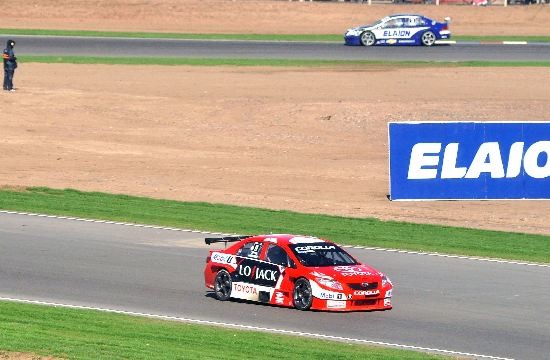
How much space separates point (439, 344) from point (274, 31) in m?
58.3

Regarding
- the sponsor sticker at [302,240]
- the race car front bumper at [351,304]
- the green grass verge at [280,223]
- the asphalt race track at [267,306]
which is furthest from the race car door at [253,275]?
the green grass verge at [280,223]

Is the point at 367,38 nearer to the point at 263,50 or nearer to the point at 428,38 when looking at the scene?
the point at 428,38

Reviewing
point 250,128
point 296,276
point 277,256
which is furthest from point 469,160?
point 250,128

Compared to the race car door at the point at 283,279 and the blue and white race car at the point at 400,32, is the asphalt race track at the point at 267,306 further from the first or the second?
the blue and white race car at the point at 400,32

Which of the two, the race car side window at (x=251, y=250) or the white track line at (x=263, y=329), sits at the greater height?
the race car side window at (x=251, y=250)

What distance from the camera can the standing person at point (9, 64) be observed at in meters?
50.2

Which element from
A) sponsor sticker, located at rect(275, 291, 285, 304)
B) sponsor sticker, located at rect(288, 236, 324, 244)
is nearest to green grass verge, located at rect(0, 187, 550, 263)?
sponsor sticker, located at rect(288, 236, 324, 244)

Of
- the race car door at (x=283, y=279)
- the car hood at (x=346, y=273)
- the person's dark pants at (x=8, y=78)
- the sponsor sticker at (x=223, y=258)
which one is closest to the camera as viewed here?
the car hood at (x=346, y=273)

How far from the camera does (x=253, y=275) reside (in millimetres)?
23312

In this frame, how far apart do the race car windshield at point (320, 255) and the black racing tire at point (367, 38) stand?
45.2 meters

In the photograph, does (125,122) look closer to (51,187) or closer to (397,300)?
(51,187)

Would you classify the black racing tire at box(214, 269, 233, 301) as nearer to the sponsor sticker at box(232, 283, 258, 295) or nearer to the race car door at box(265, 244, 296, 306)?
the sponsor sticker at box(232, 283, 258, 295)

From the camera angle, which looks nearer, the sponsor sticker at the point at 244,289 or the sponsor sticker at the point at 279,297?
the sponsor sticker at the point at 279,297

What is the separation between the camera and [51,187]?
3788 cm
